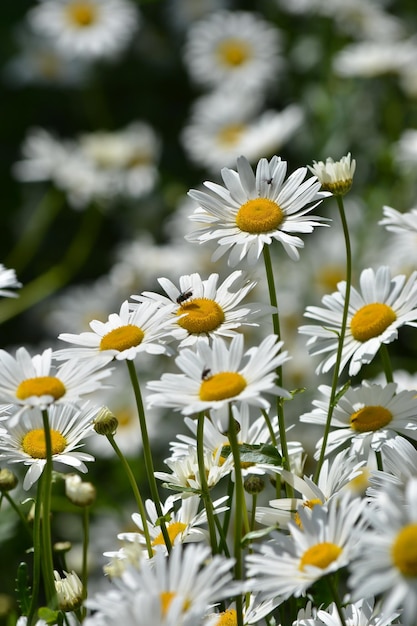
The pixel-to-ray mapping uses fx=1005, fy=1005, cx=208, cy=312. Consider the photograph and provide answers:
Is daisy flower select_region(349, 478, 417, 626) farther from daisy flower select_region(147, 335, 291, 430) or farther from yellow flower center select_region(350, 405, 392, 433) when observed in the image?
yellow flower center select_region(350, 405, 392, 433)

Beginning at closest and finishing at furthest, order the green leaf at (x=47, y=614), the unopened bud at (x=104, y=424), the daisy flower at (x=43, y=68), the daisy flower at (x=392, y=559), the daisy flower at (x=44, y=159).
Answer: the daisy flower at (x=392, y=559) → the green leaf at (x=47, y=614) → the unopened bud at (x=104, y=424) → the daisy flower at (x=44, y=159) → the daisy flower at (x=43, y=68)

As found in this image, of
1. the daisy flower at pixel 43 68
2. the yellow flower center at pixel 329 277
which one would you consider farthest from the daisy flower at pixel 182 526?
the daisy flower at pixel 43 68

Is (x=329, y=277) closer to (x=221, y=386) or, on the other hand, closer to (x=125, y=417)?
(x=125, y=417)

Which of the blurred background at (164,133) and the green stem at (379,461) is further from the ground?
the blurred background at (164,133)

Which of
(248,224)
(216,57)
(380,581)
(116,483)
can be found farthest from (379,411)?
(216,57)

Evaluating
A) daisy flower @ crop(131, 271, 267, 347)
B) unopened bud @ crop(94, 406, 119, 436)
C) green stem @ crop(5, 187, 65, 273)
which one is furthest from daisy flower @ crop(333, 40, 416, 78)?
unopened bud @ crop(94, 406, 119, 436)

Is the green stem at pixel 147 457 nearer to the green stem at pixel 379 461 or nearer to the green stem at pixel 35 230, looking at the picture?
the green stem at pixel 379 461

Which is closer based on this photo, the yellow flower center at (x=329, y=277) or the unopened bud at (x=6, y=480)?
the unopened bud at (x=6, y=480)

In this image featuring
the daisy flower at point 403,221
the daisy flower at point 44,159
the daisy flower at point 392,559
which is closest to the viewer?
the daisy flower at point 392,559
